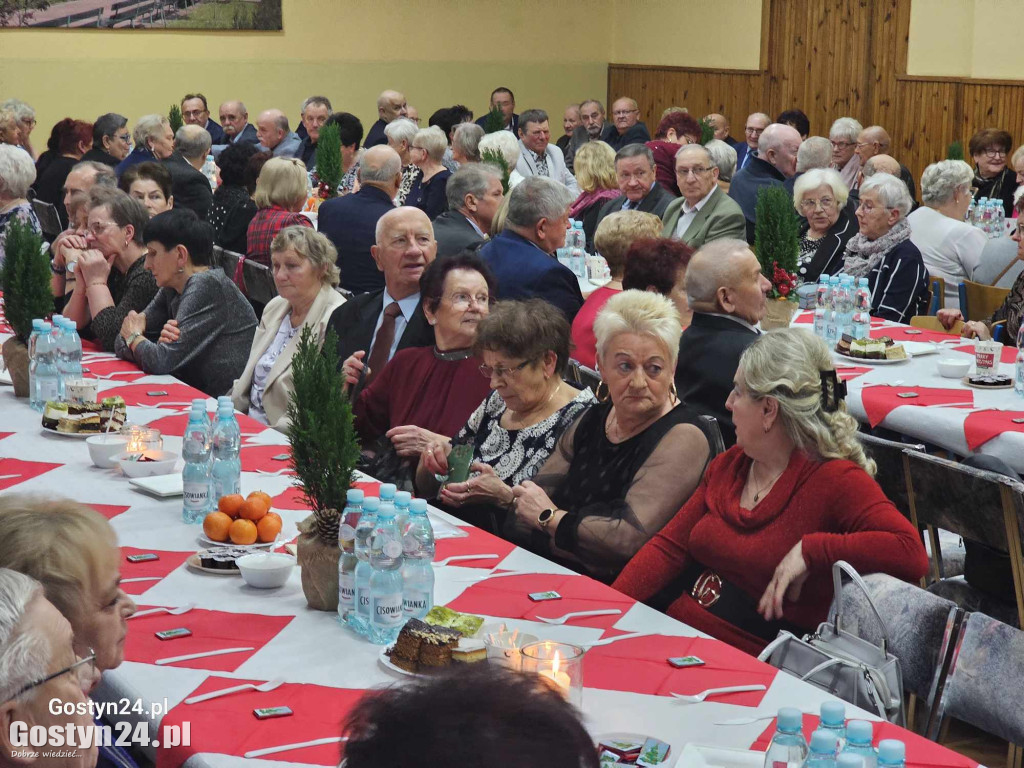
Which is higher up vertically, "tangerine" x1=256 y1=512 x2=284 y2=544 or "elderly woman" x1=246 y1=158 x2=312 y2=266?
"elderly woman" x1=246 y1=158 x2=312 y2=266

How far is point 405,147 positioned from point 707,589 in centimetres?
742

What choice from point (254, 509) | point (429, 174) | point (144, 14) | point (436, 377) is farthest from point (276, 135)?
point (254, 509)

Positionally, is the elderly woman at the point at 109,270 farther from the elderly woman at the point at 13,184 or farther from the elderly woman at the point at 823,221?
the elderly woman at the point at 823,221

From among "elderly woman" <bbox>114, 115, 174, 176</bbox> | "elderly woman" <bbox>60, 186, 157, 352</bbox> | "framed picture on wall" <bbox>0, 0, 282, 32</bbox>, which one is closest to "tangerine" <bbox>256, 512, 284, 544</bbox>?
"elderly woman" <bbox>60, 186, 157, 352</bbox>

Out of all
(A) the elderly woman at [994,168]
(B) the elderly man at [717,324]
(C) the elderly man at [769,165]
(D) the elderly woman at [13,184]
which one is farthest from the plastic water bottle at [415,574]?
(A) the elderly woman at [994,168]

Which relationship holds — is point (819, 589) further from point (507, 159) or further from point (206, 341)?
point (507, 159)

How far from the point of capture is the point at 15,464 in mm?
3818

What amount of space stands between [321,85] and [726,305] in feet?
41.4

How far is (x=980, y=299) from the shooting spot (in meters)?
6.25

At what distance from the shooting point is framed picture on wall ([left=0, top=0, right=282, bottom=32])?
46.3ft

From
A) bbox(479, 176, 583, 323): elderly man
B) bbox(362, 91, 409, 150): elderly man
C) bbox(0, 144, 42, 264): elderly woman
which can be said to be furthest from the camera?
bbox(362, 91, 409, 150): elderly man

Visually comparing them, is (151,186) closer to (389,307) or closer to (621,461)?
(389,307)

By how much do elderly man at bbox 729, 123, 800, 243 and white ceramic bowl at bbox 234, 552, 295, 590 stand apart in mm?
6725

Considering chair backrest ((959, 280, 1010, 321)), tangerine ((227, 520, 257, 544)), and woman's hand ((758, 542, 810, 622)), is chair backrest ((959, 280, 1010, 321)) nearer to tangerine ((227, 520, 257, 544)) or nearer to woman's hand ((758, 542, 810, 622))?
woman's hand ((758, 542, 810, 622))
